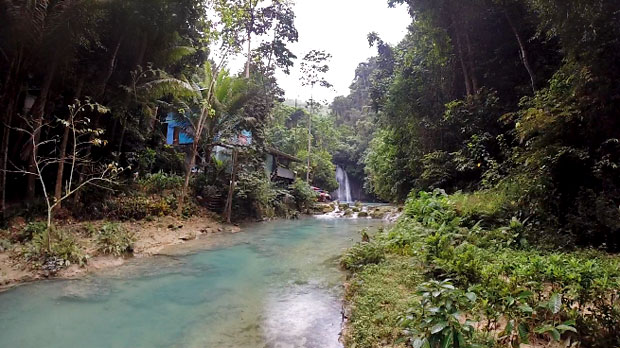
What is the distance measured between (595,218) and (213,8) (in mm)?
11222

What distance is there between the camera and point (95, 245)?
24.3 feet

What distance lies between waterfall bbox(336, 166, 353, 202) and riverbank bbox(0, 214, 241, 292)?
78.8 ft

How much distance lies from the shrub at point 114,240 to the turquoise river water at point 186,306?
0.39m

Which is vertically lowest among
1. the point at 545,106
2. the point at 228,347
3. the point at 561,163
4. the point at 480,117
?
the point at 228,347

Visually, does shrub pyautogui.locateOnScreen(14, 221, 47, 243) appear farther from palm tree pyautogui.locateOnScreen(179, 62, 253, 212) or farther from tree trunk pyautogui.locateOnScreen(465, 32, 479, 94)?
tree trunk pyautogui.locateOnScreen(465, 32, 479, 94)

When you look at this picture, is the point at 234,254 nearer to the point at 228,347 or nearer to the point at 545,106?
the point at 228,347

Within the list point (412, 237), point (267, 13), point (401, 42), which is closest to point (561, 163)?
point (412, 237)

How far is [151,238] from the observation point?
30.7 ft

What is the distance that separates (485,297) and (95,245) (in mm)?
7662

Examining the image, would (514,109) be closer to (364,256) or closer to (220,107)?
(364,256)

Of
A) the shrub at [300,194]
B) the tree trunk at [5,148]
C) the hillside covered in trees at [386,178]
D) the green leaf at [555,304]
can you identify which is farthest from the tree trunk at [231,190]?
the green leaf at [555,304]

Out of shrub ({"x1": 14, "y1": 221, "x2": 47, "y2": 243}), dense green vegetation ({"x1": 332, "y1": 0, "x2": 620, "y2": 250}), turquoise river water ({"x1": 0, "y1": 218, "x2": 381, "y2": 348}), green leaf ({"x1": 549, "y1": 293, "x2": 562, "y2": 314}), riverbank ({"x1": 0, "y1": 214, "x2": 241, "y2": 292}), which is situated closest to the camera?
green leaf ({"x1": 549, "y1": 293, "x2": 562, "y2": 314})

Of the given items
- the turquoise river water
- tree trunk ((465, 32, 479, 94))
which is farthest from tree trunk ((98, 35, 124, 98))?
tree trunk ((465, 32, 479, 94))

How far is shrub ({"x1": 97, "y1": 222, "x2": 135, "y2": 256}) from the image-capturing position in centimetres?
747
